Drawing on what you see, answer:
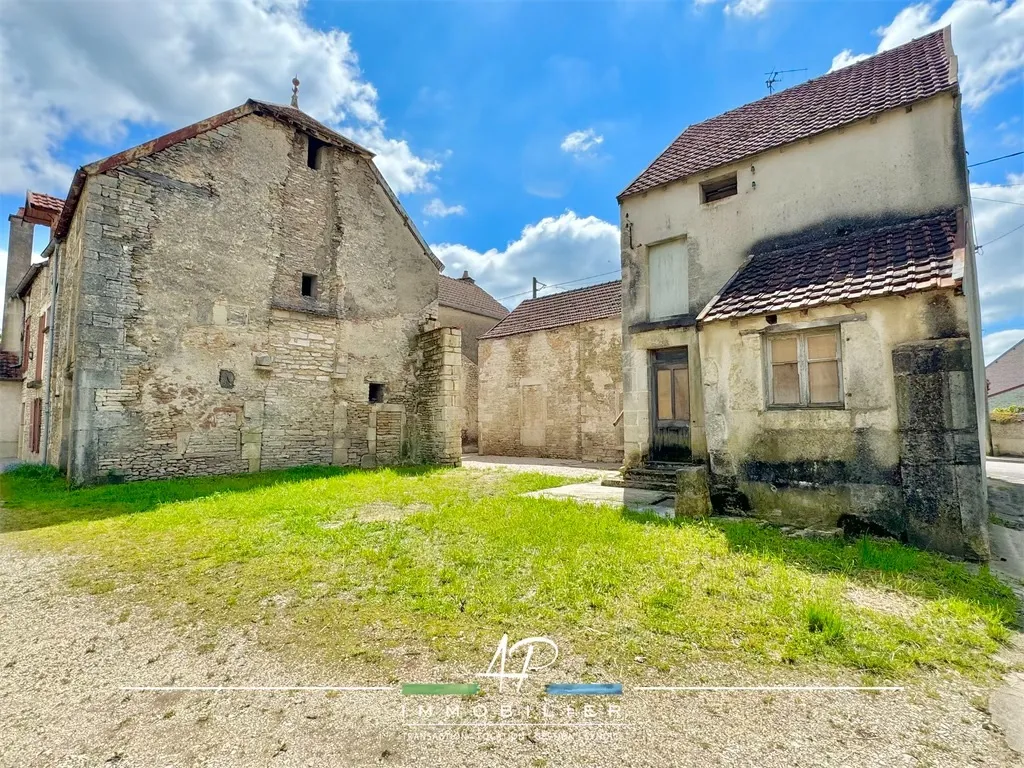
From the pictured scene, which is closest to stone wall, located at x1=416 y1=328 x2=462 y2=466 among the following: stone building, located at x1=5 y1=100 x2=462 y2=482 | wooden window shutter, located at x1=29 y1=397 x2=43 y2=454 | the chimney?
stone building, located at x1=5 y1=100 x2=462 y2=482

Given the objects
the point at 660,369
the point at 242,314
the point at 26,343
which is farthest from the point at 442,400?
the point at 26,343

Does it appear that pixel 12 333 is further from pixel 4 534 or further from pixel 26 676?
pixel 26 676

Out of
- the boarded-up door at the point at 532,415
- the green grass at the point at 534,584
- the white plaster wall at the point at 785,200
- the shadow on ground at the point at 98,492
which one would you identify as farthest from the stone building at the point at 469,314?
the green grass at the point at 534,584

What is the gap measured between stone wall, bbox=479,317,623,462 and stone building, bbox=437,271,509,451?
3.21m

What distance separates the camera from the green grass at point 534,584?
3.11m

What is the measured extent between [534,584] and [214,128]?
12494mm

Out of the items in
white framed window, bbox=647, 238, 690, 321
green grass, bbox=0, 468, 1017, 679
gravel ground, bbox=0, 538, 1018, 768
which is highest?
white framed window, bbox=647, 238, 690, 321

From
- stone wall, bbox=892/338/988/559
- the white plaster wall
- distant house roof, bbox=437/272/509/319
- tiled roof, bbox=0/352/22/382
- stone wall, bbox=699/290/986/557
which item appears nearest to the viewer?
stone wall, bbox=892/338/988/559

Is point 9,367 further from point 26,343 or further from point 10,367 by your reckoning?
point 26,343

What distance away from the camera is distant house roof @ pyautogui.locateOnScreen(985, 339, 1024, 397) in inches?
1105

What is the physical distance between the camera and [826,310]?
6047 millimetres

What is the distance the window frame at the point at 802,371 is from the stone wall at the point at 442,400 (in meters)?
8.22

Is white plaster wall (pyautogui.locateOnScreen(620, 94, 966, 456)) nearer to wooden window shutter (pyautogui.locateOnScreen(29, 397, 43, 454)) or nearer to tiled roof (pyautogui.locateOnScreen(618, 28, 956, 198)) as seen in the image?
tiled roof (pyautogui.locateOnScreen(618, 28, 956, 198))

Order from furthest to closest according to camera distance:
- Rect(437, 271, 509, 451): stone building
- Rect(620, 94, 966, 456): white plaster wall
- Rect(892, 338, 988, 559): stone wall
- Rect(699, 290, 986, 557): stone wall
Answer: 1. Rect(437, 271, 509, 451): stone building
2. Rect(620, 94, 966, 456): white plaster wall
3. Rect(699, 290, 986, 557): stone wall
4. Rect(892, 338, 988, 559): stone wall
